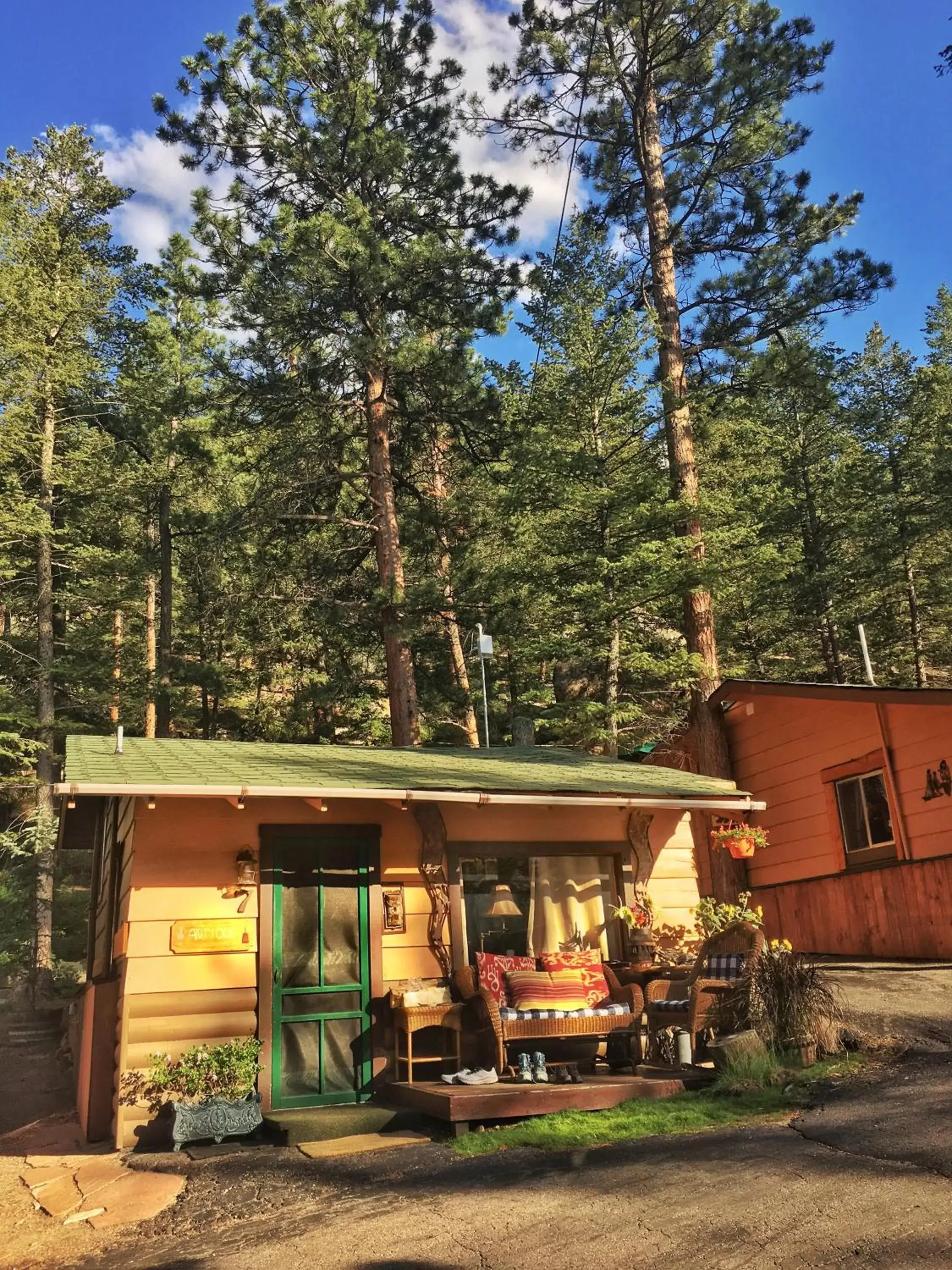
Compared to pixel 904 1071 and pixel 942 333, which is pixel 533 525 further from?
pixel 942 333

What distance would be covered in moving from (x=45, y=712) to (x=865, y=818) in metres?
13.5

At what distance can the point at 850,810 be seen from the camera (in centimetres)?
1219

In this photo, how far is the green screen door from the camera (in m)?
7.21

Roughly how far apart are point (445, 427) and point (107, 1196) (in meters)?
13.2

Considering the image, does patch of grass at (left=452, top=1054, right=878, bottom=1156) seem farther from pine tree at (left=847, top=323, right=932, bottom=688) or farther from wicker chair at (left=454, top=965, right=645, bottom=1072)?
pine tree at (left=847, top=323, right=932, bottom=688)

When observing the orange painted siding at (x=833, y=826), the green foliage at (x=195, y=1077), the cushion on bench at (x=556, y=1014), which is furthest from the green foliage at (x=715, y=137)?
the green foliage at (x=195, y=1077)

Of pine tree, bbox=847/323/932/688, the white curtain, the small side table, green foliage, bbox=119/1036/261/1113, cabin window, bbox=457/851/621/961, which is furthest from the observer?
pine tree, bbox=847/323/932/688

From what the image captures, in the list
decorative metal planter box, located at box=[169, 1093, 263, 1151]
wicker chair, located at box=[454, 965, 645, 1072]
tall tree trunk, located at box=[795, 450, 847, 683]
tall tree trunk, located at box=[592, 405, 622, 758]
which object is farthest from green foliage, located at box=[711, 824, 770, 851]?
tall tree trunk, located at box=[795, 450, 847, 683]

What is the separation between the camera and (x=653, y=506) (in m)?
13.4

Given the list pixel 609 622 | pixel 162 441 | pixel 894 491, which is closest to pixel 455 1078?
pixel 609 622

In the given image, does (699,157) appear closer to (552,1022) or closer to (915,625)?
(915,625)

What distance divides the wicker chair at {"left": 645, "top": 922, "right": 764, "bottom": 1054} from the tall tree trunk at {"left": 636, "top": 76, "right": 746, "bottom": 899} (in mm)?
4349

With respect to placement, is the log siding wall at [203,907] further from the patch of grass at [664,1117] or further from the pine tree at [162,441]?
the pine tree at [162,441]

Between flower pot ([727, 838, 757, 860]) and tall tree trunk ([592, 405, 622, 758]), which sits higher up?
tall tree trunk ([592, 405, 622, 758])
